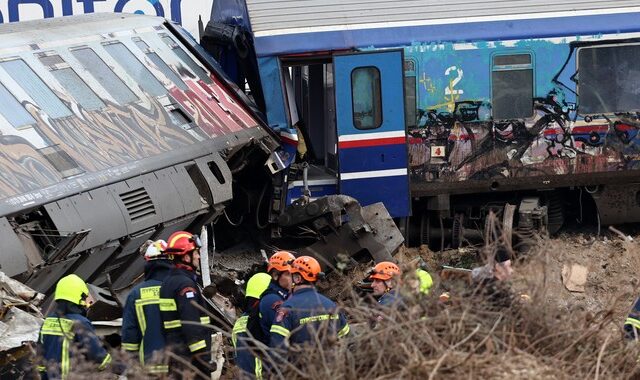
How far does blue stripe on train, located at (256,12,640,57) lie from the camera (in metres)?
14.2

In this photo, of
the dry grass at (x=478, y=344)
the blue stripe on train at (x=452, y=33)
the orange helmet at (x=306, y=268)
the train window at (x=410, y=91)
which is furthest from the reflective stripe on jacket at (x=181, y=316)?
the train window at (x=410, y=91)

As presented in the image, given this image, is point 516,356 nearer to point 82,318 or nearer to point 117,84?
point 82,318

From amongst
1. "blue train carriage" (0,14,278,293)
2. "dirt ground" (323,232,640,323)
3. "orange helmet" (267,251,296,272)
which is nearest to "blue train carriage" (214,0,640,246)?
"dirt ground" (323,232,640,323)

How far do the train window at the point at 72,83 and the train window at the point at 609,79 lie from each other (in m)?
5.17

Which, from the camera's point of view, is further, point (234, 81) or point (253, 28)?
point (234, 81)

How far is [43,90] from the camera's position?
12.3 meters

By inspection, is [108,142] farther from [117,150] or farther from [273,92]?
[273,92]

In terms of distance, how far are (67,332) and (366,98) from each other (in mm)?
6354

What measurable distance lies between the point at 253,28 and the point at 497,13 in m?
2.57

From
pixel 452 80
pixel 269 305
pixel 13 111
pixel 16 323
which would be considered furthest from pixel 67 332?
pixel 452 80

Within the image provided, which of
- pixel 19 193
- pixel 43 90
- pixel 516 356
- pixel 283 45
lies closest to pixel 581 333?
pixel 516 356

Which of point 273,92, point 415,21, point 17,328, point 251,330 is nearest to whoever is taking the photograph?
point 251,330

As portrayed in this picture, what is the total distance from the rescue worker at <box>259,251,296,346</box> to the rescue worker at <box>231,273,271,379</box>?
81 mm

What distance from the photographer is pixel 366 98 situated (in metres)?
14.2
